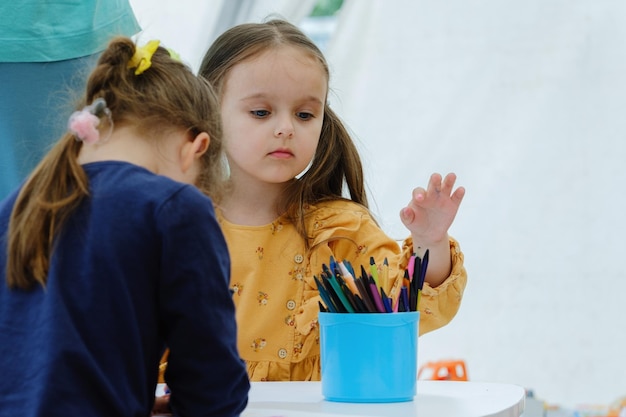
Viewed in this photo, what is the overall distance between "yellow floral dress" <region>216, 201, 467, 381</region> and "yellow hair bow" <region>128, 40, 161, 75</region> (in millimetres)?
430

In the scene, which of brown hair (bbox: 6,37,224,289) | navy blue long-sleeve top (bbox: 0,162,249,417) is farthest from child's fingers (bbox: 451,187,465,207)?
navy blue long-sleeve top (bbox: 0,162,249,417)

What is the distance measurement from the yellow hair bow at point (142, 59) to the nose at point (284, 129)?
1.25ft

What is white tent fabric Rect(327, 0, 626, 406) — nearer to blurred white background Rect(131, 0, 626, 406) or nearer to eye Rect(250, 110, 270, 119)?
blurred white background Rect(131, 0, 626, 406)

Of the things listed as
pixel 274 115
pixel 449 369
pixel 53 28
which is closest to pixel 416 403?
pixel 274 115

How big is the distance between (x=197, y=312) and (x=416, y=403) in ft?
0.92

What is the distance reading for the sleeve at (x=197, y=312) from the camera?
0.77 metres

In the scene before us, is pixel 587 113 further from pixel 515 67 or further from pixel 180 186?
pixel 180 186

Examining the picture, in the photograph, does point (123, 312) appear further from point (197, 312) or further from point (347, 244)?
point (347, 244)

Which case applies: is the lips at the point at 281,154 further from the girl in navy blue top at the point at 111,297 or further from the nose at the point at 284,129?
the girl in navy blue top at the point at 111,297

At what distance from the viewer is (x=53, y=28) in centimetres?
139

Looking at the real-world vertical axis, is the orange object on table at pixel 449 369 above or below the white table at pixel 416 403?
below

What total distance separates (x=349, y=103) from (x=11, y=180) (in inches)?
56.3

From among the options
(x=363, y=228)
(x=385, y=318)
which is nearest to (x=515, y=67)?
(x=363, y=228)

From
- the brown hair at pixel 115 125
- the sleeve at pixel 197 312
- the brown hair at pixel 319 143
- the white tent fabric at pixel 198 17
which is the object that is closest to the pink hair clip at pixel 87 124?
the brown hair at pixel 115 125
